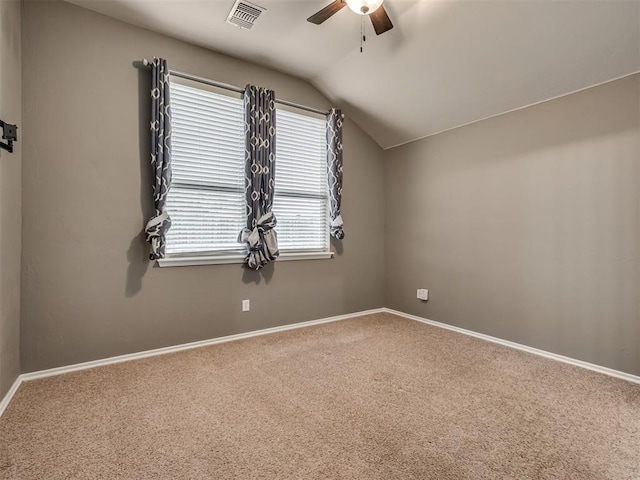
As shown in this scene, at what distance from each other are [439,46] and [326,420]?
303 centimetres

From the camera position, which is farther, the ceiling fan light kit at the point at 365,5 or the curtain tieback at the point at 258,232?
the curtain tieback at the point at 258,232

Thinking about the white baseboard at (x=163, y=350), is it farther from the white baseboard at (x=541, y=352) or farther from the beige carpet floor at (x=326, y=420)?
the white baseboard at (x=541, y=352)

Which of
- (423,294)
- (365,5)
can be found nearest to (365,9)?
(365,5)

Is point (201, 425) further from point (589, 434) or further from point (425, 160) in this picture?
point (425, 160)

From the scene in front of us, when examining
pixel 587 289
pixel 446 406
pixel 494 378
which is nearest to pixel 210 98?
pixel 446 406

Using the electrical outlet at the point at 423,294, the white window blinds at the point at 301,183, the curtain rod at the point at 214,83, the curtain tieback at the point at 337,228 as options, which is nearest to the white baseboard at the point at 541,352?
the electrical outlet at the point at 423,294

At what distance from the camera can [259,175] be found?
3.30m

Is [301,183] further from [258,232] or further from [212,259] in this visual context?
[212,259]

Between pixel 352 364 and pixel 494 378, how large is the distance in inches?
41.9

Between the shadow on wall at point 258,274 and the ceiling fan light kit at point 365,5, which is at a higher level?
the ceiling fan light kit at point 365,5

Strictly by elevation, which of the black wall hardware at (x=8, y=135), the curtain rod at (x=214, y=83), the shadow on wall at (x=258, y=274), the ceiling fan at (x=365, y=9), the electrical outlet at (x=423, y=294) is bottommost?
the electrical outlet at (x=423, y=294)

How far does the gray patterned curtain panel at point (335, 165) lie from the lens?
388 centimetres

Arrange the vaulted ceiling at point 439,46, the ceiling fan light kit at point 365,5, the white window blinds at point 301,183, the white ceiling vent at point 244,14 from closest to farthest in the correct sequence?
the ceiling fan light kit at point 365,5 < the vaulted ceiling at point 439,46 < the white ceiling vent at point 244,14 < the white window blinds at point 301,183

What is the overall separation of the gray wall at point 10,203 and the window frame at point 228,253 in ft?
3.17
